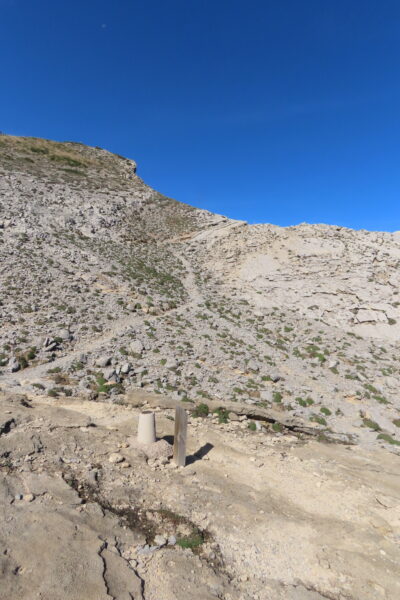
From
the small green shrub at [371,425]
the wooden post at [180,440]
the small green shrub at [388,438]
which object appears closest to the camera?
the wooden post at [180,440]

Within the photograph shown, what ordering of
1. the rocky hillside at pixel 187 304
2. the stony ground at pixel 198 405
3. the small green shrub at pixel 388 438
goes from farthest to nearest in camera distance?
the rocky hillside at pixel 187 304
the small green shrub at pixel 388 438
the stony ground at pixel 198 405

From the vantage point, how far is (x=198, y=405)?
17.6 metres

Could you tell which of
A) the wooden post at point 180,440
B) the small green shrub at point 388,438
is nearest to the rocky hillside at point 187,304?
the small green shrub at point 388,438

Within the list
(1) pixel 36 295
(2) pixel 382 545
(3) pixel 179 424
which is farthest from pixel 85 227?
(2) pixel 382 545

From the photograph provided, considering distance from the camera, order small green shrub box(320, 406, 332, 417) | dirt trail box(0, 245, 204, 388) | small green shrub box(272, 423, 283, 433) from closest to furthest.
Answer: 1. small green shrub box(272, 423, 283, 433)
2. dirt trail box(0, 245, 204, 388)
3. small green shrub box(320, 406, 332, 417)

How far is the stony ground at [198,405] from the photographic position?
7785mm

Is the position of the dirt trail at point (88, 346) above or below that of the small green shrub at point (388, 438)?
above

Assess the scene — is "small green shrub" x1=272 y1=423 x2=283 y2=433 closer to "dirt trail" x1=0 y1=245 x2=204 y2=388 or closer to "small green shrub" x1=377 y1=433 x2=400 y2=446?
"small green shrub" x1=377 y1=433 x2=400 y2=446

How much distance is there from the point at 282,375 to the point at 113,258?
2557 centimetres

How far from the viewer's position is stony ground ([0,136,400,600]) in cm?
779

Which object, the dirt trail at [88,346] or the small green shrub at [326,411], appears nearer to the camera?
the dirt trail at [88,346]

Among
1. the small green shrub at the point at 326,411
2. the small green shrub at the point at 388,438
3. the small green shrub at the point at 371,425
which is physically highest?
A: the small green shrub at the point at 326,411

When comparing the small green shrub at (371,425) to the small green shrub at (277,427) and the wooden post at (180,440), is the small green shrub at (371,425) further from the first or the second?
the wooden post at (180,440)

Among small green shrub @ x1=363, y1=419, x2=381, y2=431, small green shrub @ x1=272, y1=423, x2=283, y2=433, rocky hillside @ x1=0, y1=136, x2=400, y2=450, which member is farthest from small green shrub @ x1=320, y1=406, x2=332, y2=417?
small green shrub @ x1=272, y1=423, x2=283, y2=433
